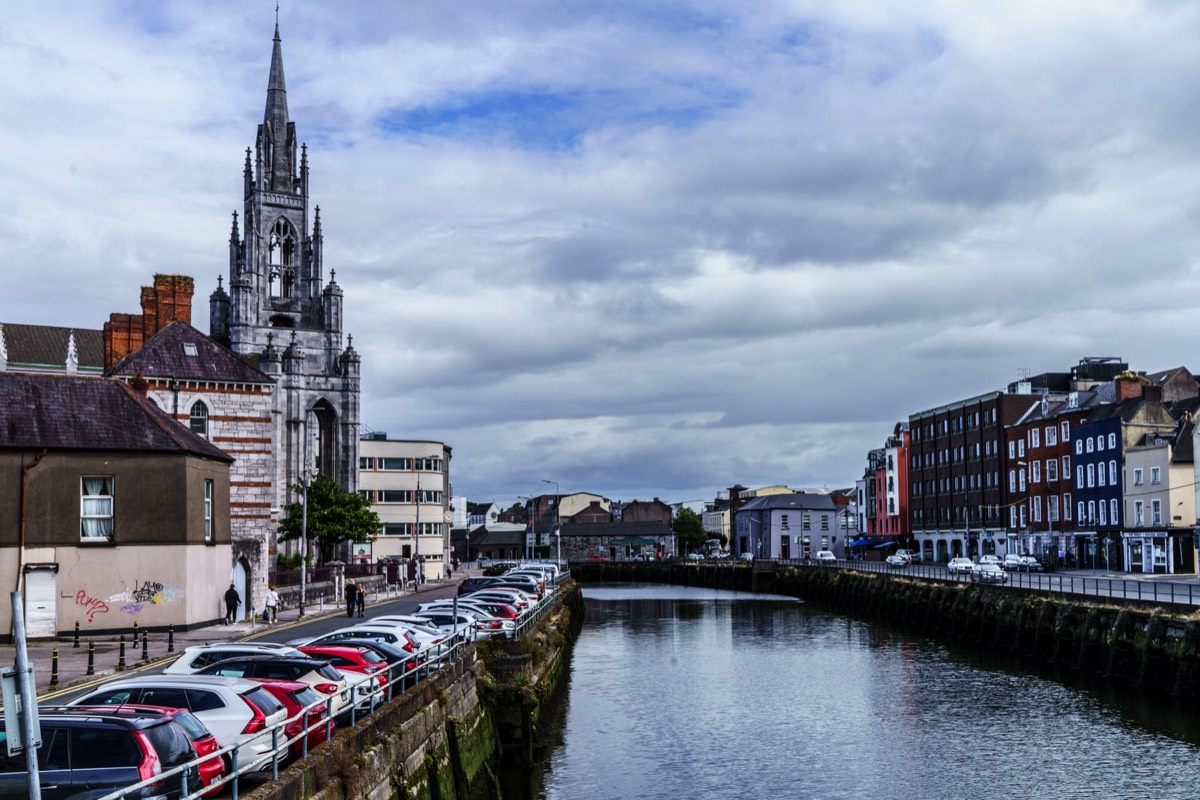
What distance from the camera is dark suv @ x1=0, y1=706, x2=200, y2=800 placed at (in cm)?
1441

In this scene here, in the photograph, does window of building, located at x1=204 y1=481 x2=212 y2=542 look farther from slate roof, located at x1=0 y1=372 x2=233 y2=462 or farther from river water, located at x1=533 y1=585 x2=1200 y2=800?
river water, located at x1=533 y1=585 x2=1200 y2=800

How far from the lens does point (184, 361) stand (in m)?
73.6

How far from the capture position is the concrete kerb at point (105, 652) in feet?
101

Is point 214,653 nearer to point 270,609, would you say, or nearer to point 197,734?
point 197,734

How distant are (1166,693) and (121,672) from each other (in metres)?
35.5

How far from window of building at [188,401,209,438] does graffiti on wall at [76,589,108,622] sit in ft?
100

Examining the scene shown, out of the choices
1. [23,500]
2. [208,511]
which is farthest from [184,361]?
[23,500]

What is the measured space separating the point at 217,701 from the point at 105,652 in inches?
877

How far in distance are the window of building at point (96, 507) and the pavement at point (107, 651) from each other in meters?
3.74

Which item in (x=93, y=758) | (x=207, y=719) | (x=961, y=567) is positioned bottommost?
(x=961, y=567)

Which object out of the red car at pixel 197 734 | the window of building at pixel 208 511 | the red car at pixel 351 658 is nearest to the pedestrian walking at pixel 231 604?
the window of building at pixel 208 511

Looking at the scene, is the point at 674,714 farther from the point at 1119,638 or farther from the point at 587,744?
the point at 1119,638

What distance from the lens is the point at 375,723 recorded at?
20156mm

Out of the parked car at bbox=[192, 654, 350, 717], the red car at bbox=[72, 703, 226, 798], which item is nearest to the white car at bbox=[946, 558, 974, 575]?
the parked car at bbox=[192, 654, 350, 717]
